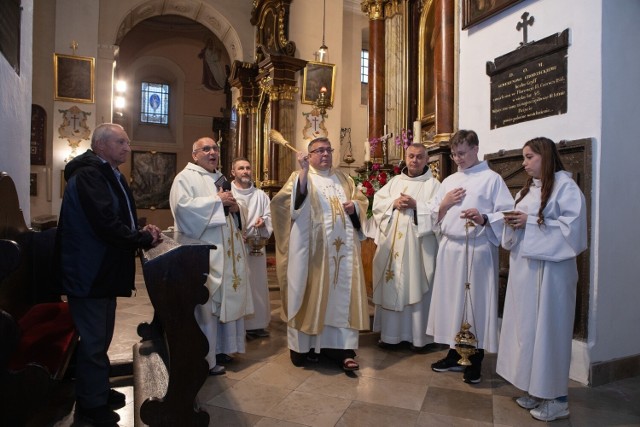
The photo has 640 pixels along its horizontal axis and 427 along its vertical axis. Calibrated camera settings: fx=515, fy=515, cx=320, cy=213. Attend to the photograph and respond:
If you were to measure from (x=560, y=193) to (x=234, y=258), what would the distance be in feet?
8.31

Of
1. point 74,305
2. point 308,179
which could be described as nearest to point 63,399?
point 74,305

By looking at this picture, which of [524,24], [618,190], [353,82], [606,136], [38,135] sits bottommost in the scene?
[618,190]

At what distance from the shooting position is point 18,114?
445 cm

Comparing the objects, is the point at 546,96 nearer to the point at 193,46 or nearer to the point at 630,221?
the point at 630,221

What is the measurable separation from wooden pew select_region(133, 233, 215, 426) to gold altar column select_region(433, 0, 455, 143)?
4266 mm

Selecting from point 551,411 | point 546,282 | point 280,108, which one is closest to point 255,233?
point 546,282

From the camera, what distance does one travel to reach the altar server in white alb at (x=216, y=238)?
4066 mm

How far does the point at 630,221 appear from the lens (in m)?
4.07

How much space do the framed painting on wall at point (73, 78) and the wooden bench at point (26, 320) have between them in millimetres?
8258

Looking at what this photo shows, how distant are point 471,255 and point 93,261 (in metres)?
2.66

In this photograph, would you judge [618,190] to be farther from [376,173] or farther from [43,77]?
[43,77]

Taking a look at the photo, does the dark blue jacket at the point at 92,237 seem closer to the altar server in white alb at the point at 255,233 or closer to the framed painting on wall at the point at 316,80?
the altar server in white alb at the point at 255,233

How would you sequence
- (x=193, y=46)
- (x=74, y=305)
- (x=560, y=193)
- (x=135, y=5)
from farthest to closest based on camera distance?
(x=193, y=46), (x=135, y=5), (x=560, y=193), (x=74, y=305)

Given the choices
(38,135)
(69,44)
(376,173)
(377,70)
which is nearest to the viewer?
(376,173)
